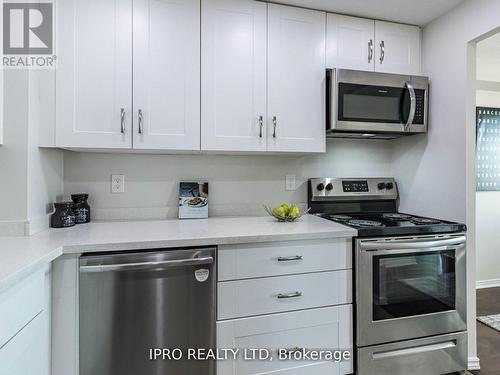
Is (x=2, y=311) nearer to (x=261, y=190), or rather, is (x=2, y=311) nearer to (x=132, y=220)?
(x=132, y=220)

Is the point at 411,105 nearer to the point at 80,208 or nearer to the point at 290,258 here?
the point at 290,258

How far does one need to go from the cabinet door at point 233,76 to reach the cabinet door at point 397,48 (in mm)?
841

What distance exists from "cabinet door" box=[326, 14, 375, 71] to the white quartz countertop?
1.08 m

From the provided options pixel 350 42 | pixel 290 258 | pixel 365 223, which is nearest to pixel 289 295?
pixel 290 258

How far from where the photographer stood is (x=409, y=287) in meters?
1.71

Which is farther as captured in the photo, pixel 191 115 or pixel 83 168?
pixel 83 168

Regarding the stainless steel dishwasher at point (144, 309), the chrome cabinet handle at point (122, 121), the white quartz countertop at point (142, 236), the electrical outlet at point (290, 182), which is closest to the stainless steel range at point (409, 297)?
the white quartz countertop at point (142, 236)

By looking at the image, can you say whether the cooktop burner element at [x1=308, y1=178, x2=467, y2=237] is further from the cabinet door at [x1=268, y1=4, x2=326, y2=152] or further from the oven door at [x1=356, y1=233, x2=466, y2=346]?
the cabinet door at [x1=268, y1=4, x2=326, y2=152]

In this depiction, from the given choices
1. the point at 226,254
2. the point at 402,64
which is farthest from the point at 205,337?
the point at 402,64

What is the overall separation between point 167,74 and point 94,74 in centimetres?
38

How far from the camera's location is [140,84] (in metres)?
1.63

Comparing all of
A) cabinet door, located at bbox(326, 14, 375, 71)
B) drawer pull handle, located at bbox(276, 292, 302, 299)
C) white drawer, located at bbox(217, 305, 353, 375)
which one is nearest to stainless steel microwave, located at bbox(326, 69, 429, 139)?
cabinet door, located at bbox(326, 14, 375, 71)

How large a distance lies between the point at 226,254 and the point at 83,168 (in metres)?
1.12
